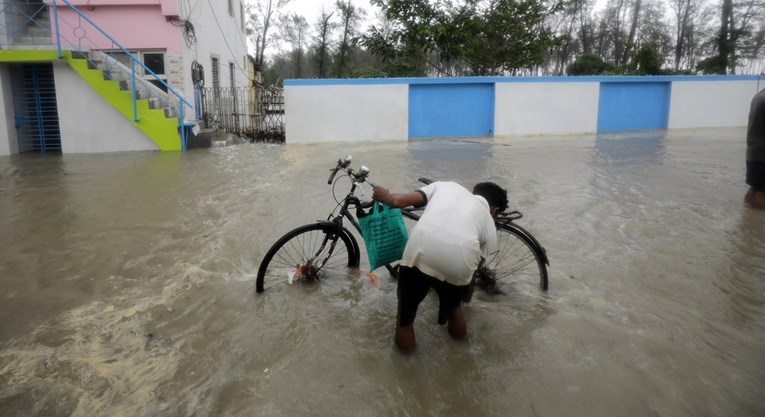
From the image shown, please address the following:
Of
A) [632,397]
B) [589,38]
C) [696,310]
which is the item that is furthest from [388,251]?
[589,38]

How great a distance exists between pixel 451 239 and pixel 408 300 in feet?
1.61

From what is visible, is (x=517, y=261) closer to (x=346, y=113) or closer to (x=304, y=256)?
(x=304, y=256)

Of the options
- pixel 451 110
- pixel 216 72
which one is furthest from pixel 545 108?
pixel 216 72

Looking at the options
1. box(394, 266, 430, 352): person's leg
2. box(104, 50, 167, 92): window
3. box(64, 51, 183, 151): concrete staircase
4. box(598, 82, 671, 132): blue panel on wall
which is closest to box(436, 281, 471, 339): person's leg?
box(394, 266, 430, 352): person's leg

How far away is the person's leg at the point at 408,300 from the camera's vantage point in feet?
10.2

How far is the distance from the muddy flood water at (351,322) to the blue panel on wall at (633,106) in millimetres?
10712

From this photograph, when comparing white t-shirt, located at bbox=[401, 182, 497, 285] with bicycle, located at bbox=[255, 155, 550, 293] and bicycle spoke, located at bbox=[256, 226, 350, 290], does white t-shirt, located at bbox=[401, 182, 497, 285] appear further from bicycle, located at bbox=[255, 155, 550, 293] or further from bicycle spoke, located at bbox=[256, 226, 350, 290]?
bicycle spoke, located at bbox=[256, 226, 350, 290]

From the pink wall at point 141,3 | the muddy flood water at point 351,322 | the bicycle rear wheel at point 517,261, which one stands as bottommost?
the muddy flood water at point 351,322

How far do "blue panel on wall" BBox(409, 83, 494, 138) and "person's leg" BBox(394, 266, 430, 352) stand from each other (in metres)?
12.9

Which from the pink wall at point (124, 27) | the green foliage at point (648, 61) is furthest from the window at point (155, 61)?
the green foliage at point (648, 61)

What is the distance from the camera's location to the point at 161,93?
1334 centimetres

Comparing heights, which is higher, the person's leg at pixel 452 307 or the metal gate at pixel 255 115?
the metal gate at pixel 255 115

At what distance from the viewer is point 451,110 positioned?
1606 centimetres

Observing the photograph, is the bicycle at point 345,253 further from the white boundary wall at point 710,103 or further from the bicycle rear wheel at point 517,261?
the white boundary wall at point 710,103
